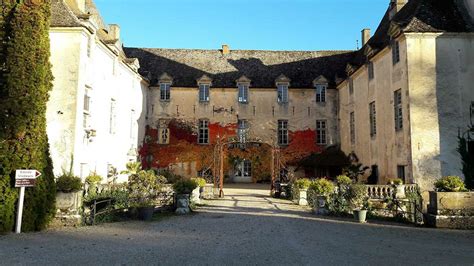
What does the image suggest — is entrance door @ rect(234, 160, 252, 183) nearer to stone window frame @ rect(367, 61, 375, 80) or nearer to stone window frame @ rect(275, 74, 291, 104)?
stone window frame @ rect(275, 74, 291, 104)

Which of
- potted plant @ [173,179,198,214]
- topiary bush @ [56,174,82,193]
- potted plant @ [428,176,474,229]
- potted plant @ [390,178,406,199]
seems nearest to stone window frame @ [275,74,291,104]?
potted plant @ [390,178,406,199]

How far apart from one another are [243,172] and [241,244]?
21633 mm

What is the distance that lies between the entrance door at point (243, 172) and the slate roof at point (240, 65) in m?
6.19

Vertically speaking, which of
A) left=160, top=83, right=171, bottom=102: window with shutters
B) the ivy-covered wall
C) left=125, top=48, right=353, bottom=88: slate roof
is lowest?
the ivy-covered wall

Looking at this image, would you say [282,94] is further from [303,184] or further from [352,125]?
[303,184]

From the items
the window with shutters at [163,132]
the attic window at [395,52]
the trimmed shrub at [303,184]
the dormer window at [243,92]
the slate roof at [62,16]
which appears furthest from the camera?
the dormer window at [243,92]

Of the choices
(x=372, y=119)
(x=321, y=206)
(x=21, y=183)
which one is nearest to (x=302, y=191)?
(x=321, y=206)

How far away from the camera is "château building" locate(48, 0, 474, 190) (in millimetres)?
16500

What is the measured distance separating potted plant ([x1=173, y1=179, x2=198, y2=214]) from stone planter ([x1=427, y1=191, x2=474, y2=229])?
8070 millimetres

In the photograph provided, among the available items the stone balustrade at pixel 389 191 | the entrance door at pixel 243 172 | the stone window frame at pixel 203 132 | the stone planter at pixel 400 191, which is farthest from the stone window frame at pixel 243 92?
the stone planter at pixel 400 191

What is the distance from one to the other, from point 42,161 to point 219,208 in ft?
23.9

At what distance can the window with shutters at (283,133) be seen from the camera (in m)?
28.9

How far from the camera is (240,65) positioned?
100 feet

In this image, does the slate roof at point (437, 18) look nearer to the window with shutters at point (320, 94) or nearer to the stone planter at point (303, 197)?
the stone planter at point (303, 197)
